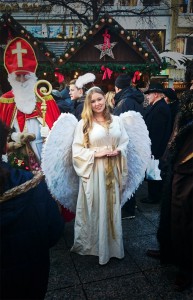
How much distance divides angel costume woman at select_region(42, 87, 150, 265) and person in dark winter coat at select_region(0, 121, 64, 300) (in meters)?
1.23

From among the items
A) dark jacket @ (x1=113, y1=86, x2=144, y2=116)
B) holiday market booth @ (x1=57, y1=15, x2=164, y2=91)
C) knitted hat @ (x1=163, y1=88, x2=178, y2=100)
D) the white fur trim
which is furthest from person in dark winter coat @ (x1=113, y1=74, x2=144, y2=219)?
holiday market booth @ (x1=57, y1=15, x2=164, y2=91)

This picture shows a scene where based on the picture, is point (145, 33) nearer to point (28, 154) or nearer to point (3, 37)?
point (3, 37)

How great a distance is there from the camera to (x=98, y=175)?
10.1 ft

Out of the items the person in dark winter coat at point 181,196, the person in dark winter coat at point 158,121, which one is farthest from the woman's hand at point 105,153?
the person in dark winter coat at point 158,121

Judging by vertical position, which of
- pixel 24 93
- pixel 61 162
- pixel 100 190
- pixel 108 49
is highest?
pixel 108 49

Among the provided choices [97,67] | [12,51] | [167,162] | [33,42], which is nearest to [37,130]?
[12,51]

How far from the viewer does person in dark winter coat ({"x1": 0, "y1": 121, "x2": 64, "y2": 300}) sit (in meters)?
1.52

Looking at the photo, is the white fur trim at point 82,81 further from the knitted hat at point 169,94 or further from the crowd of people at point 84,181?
the knitted hat at point 169,94

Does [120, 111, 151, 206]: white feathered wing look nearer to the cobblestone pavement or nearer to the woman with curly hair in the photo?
the woman with curly hair

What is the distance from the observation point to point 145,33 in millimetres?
22000

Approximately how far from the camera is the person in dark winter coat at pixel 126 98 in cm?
455

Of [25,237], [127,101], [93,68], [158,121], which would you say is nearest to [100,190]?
[25,237]

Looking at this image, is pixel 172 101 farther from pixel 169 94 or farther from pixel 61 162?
pixel 61 162

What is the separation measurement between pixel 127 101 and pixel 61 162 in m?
2.03
